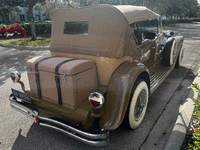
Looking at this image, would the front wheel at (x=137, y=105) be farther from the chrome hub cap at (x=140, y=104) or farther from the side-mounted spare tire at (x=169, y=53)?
the side-mounted spare tire at (x=169, y=53)

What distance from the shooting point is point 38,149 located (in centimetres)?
245

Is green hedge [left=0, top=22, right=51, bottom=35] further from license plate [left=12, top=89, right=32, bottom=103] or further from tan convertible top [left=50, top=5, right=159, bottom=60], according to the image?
license plate [left=12, top=89, right=32, bottom=103]

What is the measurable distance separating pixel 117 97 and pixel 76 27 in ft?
4.93

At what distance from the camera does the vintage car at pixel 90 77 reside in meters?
2.17

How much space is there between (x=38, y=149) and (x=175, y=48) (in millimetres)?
4505

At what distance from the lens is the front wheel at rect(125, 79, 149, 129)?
2.48m

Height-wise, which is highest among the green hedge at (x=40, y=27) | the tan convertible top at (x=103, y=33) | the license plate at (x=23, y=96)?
the green hedge at (x=40, y=27)

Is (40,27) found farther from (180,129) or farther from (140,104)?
(180,129)

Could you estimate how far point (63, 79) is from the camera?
7.17ft

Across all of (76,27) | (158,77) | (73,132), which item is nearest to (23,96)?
(73,132)

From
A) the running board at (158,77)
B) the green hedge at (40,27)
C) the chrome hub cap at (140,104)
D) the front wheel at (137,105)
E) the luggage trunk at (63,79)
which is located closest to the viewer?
the luggage trunk at (63,79)

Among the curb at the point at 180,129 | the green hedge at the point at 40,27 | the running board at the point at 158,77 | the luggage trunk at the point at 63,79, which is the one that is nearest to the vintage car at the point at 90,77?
the luggage trunk at the point at 63,79

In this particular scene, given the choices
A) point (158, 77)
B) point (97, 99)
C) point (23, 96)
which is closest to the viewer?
point (97, 99)

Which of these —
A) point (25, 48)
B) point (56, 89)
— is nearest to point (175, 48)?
point (56, 89)
